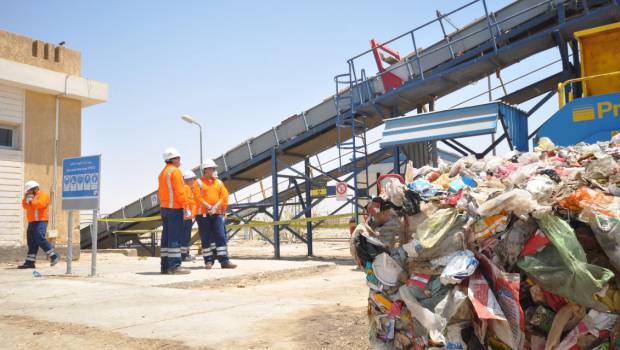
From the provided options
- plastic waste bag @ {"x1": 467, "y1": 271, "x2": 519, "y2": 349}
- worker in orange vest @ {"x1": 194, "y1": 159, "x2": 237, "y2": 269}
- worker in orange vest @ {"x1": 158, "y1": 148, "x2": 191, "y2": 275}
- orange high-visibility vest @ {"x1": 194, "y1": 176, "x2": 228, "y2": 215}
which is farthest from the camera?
orange high-visibility vest @ {"x1": 194, "y1": 176, "x2": 228, "y2": 215}

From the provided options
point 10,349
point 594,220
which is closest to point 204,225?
point 10,349

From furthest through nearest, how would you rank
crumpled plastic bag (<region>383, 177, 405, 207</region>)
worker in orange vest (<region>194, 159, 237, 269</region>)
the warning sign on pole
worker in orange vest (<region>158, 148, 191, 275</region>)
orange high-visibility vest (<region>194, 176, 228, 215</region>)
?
the warning sign on pole, orange high-visibility vest (<region>194, 176, 228, 215</region>), worker in orange vest (<region>194, 159, 237, 269</region>), worker in orange vest (<region>158, 148, 191, 275</region>), crumpled plastic bag (<region>383, 177, 405, 207</region>)

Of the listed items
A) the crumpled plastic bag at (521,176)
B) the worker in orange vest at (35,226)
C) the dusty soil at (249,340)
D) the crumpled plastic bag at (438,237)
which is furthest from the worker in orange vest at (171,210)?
the crumpled plastic bag at (521,176)

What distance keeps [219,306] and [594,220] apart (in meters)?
3.85

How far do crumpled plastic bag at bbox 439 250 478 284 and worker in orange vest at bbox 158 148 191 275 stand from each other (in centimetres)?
613

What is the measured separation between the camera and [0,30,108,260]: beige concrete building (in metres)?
12.6

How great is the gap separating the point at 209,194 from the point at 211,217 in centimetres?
42

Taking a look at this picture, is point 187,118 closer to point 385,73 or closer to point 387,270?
point 385,73

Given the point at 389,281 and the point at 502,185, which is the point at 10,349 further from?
the point at 502,185

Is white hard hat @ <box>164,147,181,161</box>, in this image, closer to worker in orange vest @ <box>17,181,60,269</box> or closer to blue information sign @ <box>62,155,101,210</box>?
blue information sign @ <box>62,155,101,210</box>

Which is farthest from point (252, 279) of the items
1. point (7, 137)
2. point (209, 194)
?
point (7, 137)

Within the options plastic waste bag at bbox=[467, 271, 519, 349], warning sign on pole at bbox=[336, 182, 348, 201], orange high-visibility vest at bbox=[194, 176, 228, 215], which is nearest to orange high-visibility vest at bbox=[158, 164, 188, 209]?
orange high-visibility vest at bbox=[194, 176, 228, 215]

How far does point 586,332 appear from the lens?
2242 millimetres

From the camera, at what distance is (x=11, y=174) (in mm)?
12680
